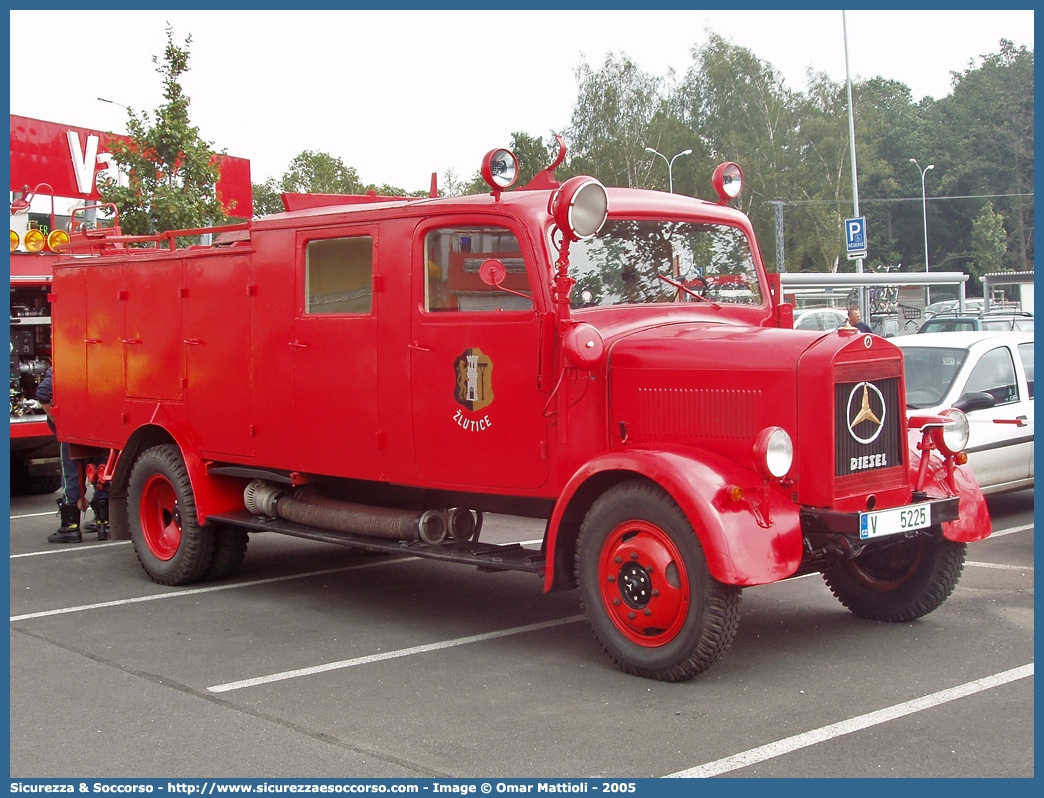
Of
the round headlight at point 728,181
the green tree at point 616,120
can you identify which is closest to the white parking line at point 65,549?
the round headlight at point 728,181

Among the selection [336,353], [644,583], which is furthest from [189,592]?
[644,583]

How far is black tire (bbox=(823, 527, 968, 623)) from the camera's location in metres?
6.10

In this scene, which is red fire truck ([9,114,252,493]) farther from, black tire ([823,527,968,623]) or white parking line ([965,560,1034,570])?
white parking line ([965,560,1034,570])

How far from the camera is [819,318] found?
2878 cm

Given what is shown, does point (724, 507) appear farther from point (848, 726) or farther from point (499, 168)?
point (499, 168)

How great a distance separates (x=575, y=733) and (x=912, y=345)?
253 inches

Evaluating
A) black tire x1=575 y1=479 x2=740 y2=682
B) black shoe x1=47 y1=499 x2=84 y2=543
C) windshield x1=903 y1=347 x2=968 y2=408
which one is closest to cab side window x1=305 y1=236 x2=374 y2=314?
black tire x1=575 y1=479 x2=740 y2=682

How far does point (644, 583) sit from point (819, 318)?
24.7 m

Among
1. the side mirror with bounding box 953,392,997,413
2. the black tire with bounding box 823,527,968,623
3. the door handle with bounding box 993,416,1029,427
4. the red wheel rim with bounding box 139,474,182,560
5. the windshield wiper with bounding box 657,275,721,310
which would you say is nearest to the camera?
the black tire with bounding box 823,527,968,623

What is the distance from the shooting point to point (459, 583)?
7.86 m

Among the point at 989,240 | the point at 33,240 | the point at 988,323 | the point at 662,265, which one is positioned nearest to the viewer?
the point at 662,265

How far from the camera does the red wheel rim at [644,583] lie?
5.25m

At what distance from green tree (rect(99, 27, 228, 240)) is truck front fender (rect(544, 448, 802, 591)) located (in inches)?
491

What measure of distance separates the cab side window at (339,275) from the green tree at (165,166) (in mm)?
9883
